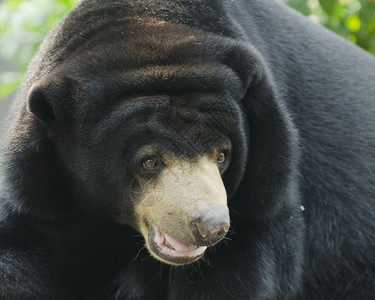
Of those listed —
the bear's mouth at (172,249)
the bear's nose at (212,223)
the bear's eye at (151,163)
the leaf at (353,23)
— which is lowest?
the leaf at (353,23)

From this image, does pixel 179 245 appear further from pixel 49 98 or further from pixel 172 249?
pixel 49 98

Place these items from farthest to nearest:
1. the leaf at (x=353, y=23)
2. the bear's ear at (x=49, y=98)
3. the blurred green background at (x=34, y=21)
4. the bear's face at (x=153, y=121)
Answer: the leaf at (x=353, y=23) → the blurred green background at (x=34, y=21) → the bear's ear at (x=49, y=98) → the bear's face at (x=153, y=121)

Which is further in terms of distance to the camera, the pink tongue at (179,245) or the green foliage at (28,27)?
the green foliage at (28,27)

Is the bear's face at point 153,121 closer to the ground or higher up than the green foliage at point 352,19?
higher up

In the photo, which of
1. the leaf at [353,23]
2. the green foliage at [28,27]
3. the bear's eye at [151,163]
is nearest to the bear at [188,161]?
the bear's eye at [151,163]

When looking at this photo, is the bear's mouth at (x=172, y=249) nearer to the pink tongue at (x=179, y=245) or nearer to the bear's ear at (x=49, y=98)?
the pink tongue at (x=179, y=245)

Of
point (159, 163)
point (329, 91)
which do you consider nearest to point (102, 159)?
point (159, 163)

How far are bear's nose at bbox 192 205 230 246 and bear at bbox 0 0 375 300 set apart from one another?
12 mm

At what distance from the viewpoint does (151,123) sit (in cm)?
510

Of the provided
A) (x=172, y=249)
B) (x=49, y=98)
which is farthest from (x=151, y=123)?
(x=172, y=249)

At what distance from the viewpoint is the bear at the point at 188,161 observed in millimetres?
5156

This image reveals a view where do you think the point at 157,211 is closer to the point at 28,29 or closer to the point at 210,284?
the point at 210,284

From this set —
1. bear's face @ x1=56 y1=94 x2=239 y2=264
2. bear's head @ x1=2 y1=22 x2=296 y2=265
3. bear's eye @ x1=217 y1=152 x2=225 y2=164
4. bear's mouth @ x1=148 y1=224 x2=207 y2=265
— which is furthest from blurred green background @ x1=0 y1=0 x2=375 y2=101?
bear's mouth @ x1=148 y1=224 x2=207 y2=265

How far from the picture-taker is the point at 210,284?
575 cm
